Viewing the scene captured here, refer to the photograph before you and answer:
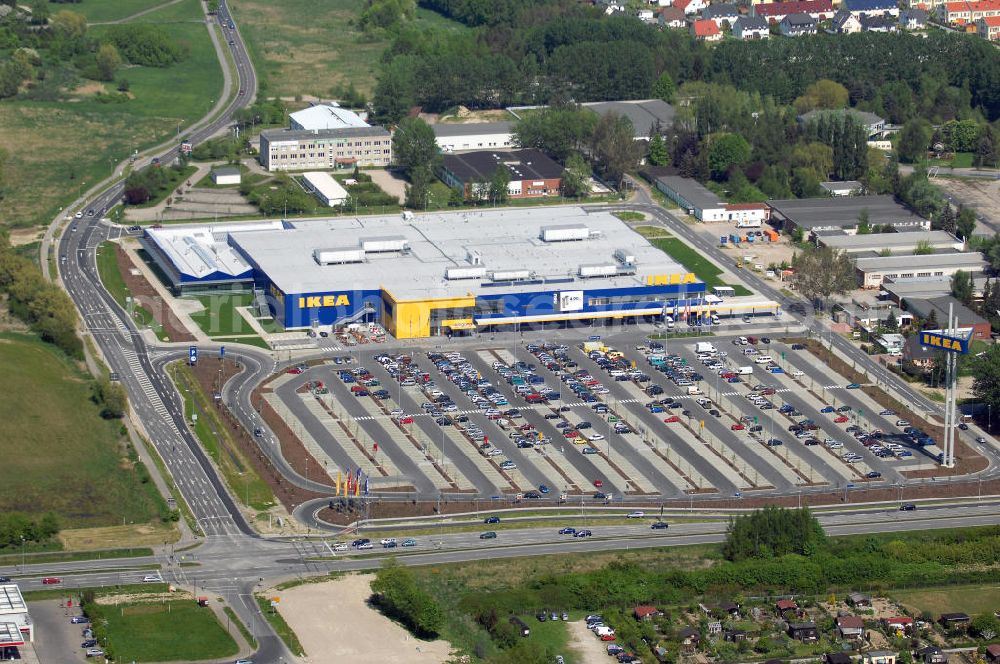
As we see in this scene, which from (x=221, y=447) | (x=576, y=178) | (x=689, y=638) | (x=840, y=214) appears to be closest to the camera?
(x=689, y=638)

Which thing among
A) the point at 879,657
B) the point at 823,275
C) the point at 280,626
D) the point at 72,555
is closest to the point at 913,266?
the point at 823,275

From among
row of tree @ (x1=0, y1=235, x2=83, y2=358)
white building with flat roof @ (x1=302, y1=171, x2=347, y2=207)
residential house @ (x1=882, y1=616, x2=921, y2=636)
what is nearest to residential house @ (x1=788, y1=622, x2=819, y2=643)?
residential house @ (x1=882, y1=616, x2=921, y2=636)

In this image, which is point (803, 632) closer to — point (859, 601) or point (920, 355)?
point (859, 601)

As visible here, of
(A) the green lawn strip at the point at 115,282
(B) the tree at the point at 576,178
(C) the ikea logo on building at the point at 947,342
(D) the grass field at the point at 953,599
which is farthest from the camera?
(B) the tree at the point at 576,178

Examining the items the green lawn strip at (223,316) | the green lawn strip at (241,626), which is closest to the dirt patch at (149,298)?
the green lawn strip at (223,316)

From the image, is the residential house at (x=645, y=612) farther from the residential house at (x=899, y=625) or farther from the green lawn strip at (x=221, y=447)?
the green lawn strip at (x=221, y=447)

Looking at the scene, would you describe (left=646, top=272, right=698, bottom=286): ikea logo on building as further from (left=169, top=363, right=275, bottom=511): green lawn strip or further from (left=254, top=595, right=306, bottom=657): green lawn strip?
(left=254, top=595, right=306, bottom=657): green lawn strip
